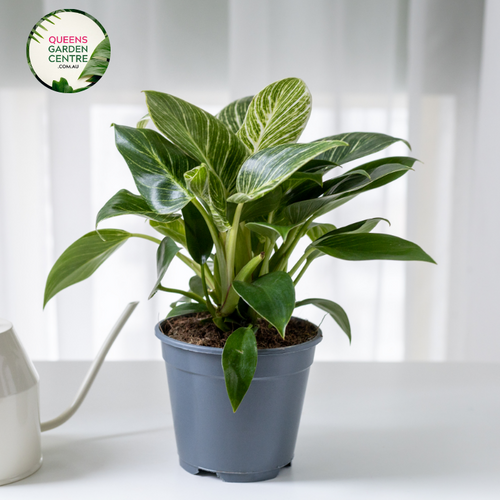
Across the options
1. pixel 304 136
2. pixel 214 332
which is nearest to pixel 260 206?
pixel 214 332

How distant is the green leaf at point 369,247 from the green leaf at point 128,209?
156mm

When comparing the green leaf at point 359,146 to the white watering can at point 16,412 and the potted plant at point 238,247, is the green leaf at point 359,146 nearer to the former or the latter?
the potted plant at point 238,247

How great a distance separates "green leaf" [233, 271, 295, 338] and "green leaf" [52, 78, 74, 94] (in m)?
1.43

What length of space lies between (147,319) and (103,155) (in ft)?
1.81

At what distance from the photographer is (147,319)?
1.86 metres

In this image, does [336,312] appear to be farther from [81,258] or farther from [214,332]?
[81,258]

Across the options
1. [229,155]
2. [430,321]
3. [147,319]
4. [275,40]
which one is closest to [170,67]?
[275,40]

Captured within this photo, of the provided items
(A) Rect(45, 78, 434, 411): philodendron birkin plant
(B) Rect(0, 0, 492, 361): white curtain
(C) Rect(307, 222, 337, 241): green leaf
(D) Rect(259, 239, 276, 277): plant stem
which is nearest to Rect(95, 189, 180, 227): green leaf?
(A) Rect(45, 78, 434, 411): philodendron birkin plant

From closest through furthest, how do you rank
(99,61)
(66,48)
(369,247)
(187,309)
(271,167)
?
(271,167)
(369,247)
(187,309)
(66,48)
(99,61)

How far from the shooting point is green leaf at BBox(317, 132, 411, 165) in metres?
0.56

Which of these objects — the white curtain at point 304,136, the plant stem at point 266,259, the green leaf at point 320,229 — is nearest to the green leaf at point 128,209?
the plant stem at point 266,259

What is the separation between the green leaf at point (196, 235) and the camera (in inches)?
22.1

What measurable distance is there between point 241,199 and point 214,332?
7.4 inches

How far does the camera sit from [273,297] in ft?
1.58
